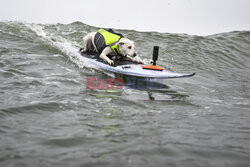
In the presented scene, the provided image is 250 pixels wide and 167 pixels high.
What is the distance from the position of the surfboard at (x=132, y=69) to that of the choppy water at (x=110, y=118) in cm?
25

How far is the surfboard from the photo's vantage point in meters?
5.76

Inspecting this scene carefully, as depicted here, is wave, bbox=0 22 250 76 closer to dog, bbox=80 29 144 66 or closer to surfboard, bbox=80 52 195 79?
surfboard, bbox=80 52 195 79

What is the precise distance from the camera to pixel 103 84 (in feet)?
18.9

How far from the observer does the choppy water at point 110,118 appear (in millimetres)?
2521

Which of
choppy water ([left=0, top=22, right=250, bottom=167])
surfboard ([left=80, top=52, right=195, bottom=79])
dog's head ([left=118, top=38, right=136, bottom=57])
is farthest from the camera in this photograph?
dog's head ([left=118, top=38, right=136, bottom=57])

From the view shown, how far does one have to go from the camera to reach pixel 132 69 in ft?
20.3

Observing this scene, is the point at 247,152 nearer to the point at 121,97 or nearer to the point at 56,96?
the point at 121,97

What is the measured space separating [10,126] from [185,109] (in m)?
2.84

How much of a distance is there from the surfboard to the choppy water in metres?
0.25

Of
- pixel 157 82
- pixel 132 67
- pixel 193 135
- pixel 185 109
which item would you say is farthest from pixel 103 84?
pixel 193 135

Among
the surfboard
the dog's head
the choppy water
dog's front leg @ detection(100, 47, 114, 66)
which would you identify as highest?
the dog's head

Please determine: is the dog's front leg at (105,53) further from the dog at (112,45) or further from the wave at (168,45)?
the wave at (168,45)

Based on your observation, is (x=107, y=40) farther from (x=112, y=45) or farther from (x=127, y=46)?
(x=127, y=46)

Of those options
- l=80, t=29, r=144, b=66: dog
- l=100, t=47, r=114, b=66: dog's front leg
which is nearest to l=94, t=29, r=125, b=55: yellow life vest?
l=80, t=29, r=144, b=66: dog
